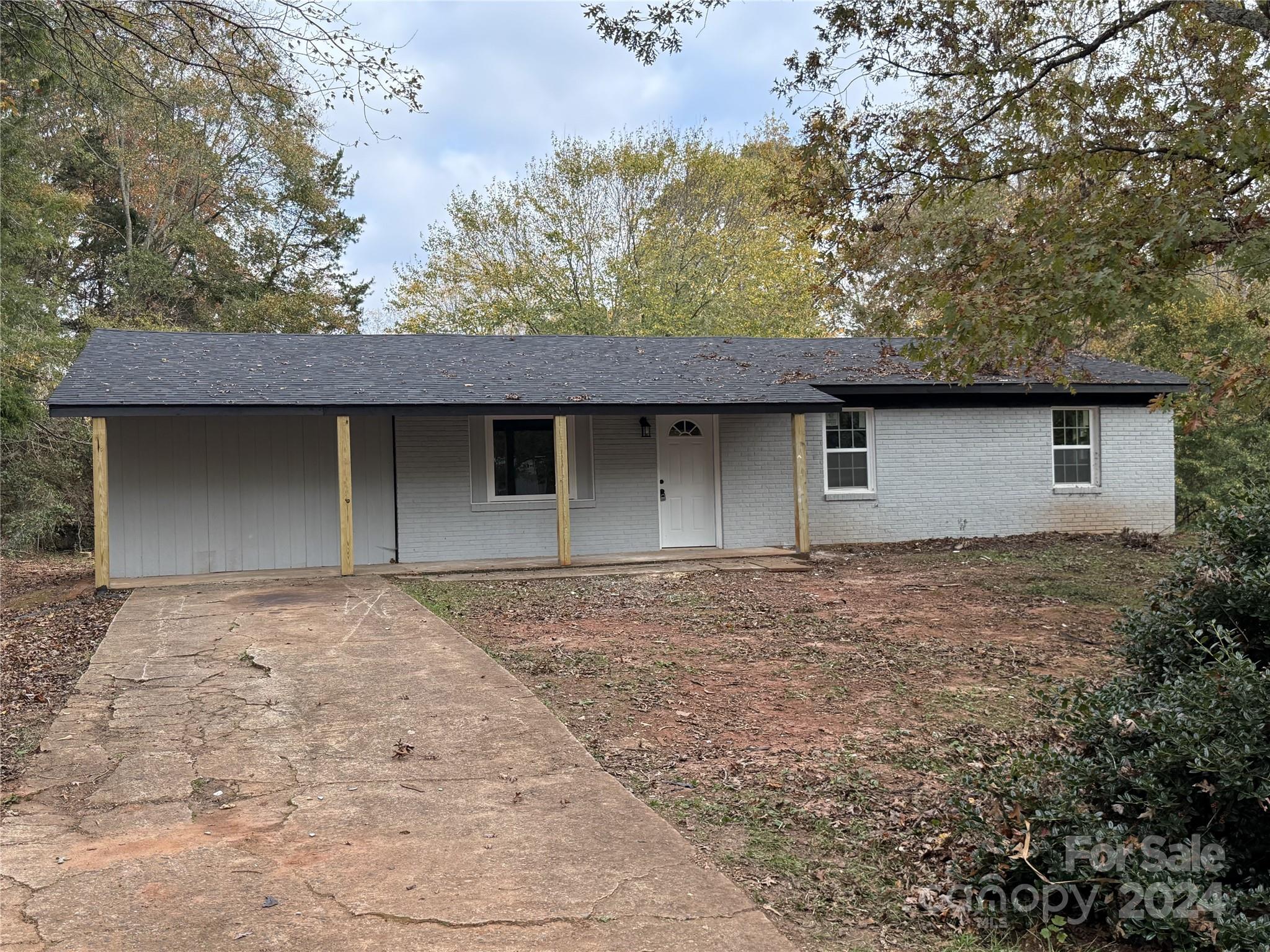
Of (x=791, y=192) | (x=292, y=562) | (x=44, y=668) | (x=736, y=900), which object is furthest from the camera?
(x=292, y=562)

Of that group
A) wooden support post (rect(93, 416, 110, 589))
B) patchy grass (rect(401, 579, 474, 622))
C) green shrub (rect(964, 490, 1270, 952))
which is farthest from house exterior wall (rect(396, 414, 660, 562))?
green shrub (rect(964, 490, 1270, 952))

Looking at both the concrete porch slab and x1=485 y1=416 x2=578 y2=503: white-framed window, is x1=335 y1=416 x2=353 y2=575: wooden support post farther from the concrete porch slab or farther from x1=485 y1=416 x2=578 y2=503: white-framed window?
x1=485 y1=416 x2=578 y2=503: white-framed window

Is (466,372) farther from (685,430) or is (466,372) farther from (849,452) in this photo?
(849,452)

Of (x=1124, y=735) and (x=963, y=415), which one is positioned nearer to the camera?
(x=1124, y=735)

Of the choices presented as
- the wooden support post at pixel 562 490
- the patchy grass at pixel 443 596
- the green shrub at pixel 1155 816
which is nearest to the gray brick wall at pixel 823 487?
the wooden support post at pixel 562 490

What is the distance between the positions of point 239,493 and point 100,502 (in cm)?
235

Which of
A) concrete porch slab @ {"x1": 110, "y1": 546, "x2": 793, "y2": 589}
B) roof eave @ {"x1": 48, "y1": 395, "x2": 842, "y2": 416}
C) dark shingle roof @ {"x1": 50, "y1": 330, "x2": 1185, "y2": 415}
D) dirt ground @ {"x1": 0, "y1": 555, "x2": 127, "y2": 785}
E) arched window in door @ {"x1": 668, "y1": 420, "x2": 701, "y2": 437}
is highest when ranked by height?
dark shingle roof @ {"x1": 50, "y1": 330, "x2": 1185, "y2": 415}

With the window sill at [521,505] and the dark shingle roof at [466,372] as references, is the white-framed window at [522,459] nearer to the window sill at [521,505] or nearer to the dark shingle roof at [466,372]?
the window sill at [521,505]

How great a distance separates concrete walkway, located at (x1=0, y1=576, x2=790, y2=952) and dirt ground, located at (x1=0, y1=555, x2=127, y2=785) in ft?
0.73

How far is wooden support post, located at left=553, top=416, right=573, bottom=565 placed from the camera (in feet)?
46.3

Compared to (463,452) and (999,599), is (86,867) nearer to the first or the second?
(999,599)

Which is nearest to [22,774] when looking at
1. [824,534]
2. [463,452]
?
[463,452]

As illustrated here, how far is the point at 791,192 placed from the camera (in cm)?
1123

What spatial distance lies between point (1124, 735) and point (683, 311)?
24578 mm
